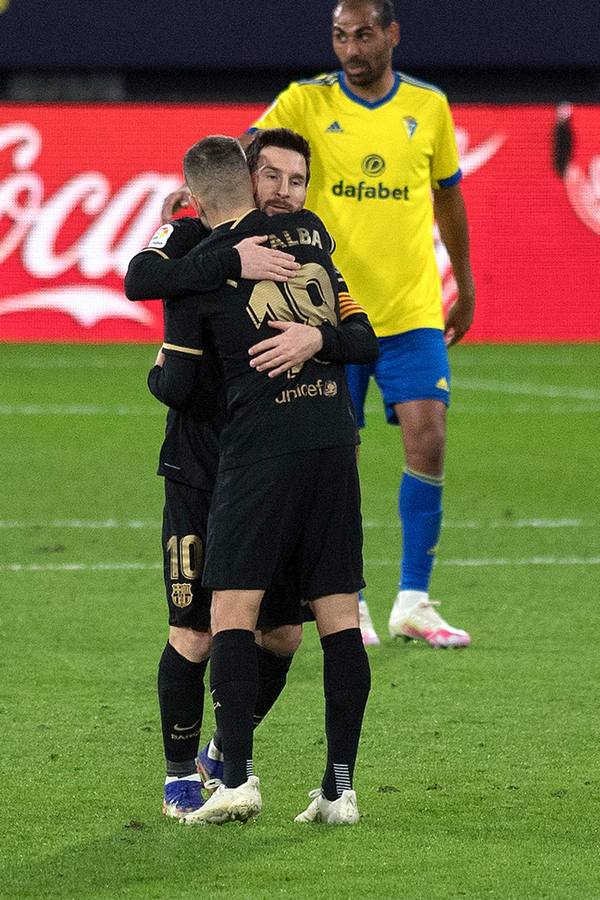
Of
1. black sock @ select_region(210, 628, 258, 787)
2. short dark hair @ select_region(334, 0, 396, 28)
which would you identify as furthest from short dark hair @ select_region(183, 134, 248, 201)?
short dark hair @ select_region(334, 0, 396, 28)

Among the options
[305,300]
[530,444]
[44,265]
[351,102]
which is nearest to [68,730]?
[305,300]

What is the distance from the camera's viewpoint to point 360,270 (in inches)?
275

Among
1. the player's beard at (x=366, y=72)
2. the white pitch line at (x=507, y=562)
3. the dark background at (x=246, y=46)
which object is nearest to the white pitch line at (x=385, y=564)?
the white pitch line at (x=507, y=562)

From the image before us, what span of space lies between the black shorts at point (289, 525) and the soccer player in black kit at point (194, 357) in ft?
0.43

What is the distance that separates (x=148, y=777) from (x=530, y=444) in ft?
26.4

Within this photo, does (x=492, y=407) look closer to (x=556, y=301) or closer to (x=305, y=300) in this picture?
(x=556, y=301)

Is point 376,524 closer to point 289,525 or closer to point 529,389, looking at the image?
point 289,525

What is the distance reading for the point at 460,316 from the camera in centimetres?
727

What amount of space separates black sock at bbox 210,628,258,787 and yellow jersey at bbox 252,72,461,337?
8.86 feet

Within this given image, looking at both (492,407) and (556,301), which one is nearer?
(492,407)

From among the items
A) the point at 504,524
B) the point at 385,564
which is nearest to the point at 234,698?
the point at 385,564

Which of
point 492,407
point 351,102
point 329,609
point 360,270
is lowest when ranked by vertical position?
point 492,407

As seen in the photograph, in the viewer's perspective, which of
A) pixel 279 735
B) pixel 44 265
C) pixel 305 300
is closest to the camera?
pixel 305 300

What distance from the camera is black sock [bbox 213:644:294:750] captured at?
15.8 feet
